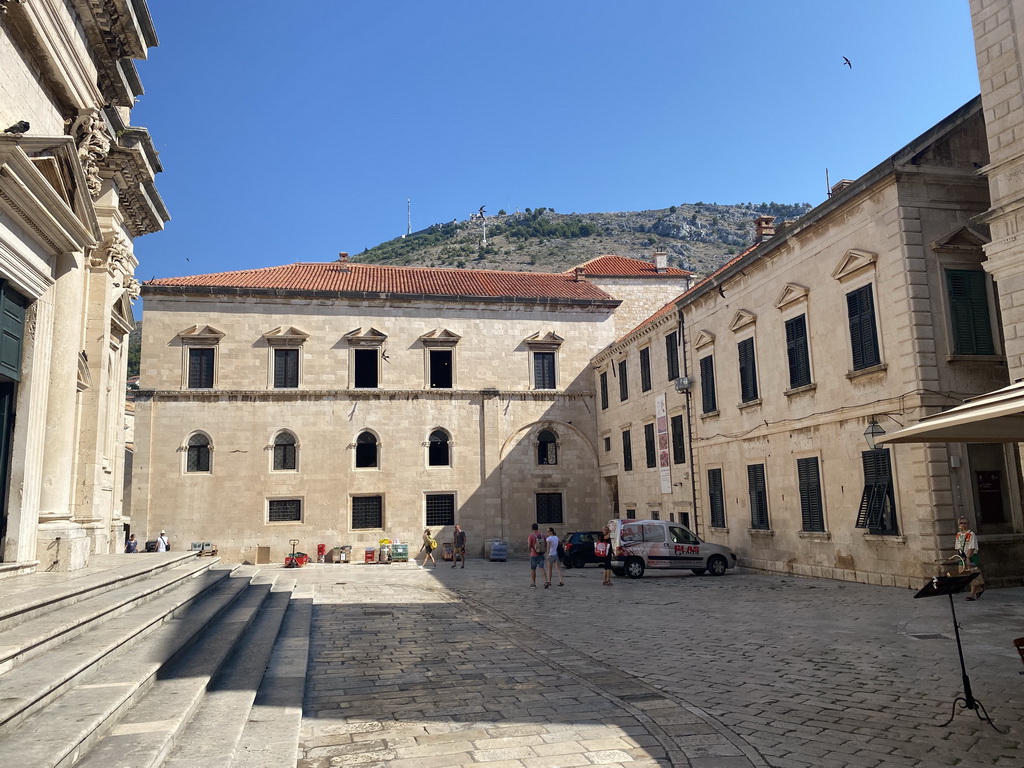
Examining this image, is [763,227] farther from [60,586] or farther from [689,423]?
[60,586]

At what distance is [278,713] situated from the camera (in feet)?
21.9

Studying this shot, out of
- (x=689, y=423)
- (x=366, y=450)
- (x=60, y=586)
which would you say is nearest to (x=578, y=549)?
(x=689, y=423)

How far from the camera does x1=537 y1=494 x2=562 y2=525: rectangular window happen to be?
33.2 metres

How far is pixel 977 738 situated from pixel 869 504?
1158 centimetres

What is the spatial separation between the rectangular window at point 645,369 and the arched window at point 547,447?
6.11m

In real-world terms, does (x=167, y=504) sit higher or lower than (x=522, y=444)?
lower

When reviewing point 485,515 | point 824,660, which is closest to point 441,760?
point 824,660

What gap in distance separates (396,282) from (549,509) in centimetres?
1268

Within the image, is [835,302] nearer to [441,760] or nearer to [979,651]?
[979,651]

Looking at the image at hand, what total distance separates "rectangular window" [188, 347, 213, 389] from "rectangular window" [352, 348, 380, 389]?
606 cm

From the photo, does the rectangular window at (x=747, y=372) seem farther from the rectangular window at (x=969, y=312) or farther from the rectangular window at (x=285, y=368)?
the rectangular window at (x=285, y=368)

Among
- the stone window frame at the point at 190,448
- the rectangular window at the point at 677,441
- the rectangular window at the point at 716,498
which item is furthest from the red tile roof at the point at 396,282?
the rectangular window at the point at 716,498

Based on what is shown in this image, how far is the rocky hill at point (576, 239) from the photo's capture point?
99.4 metres

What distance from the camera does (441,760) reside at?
563cm
